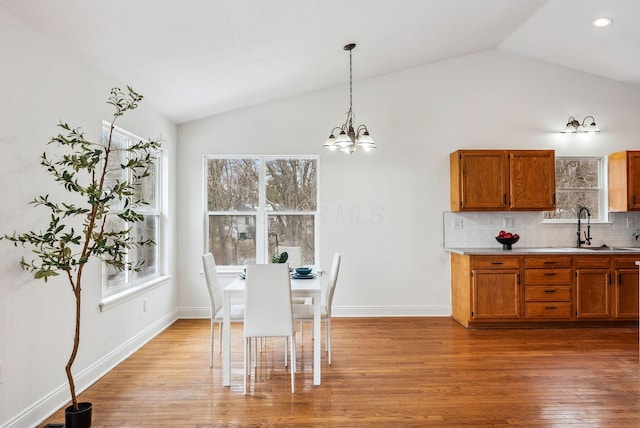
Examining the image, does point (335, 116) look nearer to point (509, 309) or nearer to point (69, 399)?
point (509, 309)

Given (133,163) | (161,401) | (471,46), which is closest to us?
(133,163)

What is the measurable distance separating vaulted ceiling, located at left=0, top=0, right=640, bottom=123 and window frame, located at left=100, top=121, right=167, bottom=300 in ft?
1.68

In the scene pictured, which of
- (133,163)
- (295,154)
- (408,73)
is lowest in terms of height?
(133,163)

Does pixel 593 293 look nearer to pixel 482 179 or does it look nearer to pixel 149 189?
pixel 482 179

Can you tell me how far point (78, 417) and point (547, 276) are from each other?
4.63 meters

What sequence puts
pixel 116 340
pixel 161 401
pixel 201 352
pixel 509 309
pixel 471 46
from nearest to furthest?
pixel 161 401 < pixel 116 340 < pixel 201 352 < pixel 509 309 < pixel 471 46

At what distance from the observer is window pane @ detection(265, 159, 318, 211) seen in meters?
5.43

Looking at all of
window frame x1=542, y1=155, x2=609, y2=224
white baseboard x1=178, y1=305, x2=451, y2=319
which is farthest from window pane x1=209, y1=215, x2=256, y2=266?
window frame x1=542, y1=155, x2=609, y2=224

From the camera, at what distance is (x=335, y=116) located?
5.43 m

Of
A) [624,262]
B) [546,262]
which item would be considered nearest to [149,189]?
[546,262]

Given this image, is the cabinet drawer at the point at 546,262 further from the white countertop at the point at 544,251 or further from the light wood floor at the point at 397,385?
the light wood floor at the point at 397,385

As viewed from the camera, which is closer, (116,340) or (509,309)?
(116,340)

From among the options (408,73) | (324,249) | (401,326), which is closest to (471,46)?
(408,73)

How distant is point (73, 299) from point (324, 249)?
3.00 meters
